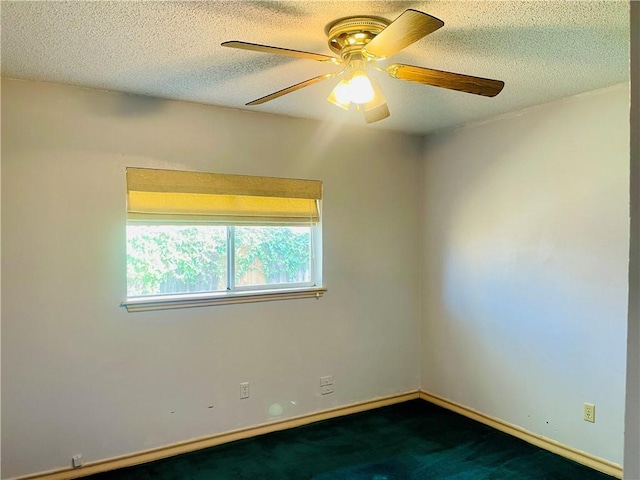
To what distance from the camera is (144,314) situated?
2943mm

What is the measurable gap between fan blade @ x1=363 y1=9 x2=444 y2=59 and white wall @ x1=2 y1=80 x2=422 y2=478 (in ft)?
5.65

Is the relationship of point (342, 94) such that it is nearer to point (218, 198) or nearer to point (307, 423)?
point (218, 198)

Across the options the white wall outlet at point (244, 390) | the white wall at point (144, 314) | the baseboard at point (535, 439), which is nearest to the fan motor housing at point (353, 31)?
the white wall at point (144, 314)

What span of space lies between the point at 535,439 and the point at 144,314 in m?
2.79

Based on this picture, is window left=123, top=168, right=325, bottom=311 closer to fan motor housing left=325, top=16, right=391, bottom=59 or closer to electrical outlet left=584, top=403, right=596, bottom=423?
fan motor housing left=325, top=16, right=391, bottom=59

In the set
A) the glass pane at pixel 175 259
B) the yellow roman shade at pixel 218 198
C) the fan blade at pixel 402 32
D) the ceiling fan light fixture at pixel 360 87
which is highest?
the fan blade at pixel 402 32

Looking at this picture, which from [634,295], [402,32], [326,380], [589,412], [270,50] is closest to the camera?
[634,295]

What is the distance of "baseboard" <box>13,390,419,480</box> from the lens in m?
2.72

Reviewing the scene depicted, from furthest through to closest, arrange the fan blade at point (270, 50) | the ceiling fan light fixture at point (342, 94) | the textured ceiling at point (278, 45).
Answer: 1. the ceiling fan light fixture at point (342, 94)
2. the textured ceiling at point (278, 45)
3. the fan blade at point (270, 50)

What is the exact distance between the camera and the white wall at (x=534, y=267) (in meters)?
2.77

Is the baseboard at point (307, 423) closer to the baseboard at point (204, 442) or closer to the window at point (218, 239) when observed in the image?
the baseboard at point (204, 442)

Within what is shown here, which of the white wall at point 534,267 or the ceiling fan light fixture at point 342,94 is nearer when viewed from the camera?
the ceiling fan light fixture at point 342,94

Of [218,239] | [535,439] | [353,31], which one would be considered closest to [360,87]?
[353,31]

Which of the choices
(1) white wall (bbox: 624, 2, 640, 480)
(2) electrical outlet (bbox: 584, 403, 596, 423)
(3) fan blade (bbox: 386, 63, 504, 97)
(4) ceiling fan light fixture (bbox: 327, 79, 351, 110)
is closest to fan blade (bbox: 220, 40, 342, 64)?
(4) ceiling fan light fixture (bbox: 327, 79, 351, 110)
